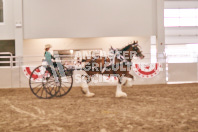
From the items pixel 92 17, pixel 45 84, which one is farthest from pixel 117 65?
Result: pixel 92 17

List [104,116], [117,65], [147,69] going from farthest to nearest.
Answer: [147,69], [117,65], [104,116]

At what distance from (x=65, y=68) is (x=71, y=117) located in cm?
285

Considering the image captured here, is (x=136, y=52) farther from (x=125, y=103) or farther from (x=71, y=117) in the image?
(x=71, y=117)

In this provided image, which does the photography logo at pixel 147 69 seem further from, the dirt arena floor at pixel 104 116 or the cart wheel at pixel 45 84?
the dirt arena floor at pixel 104 116

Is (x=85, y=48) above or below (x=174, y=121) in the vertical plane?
above

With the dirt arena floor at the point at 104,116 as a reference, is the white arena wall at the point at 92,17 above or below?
above

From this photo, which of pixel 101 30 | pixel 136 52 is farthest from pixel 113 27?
pixel 136 52

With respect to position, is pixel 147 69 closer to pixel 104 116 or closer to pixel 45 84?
pixel 45 84

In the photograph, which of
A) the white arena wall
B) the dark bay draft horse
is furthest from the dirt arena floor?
the white arena wall

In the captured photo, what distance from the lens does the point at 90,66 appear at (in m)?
8.07

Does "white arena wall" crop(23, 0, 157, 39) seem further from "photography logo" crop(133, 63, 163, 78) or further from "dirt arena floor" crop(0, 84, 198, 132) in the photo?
"dirt arena floor" crop(0, 84, 198, 132)

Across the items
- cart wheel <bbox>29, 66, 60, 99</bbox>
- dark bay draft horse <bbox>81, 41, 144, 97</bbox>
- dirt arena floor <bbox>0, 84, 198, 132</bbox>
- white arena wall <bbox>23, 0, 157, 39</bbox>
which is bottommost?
dirt arena floor <bbox>0, 84, 198, 132</bbox>

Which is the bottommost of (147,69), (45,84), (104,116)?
(104,116)

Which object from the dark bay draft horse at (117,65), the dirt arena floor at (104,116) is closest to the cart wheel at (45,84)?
the dirt arena floor at (104,116)
